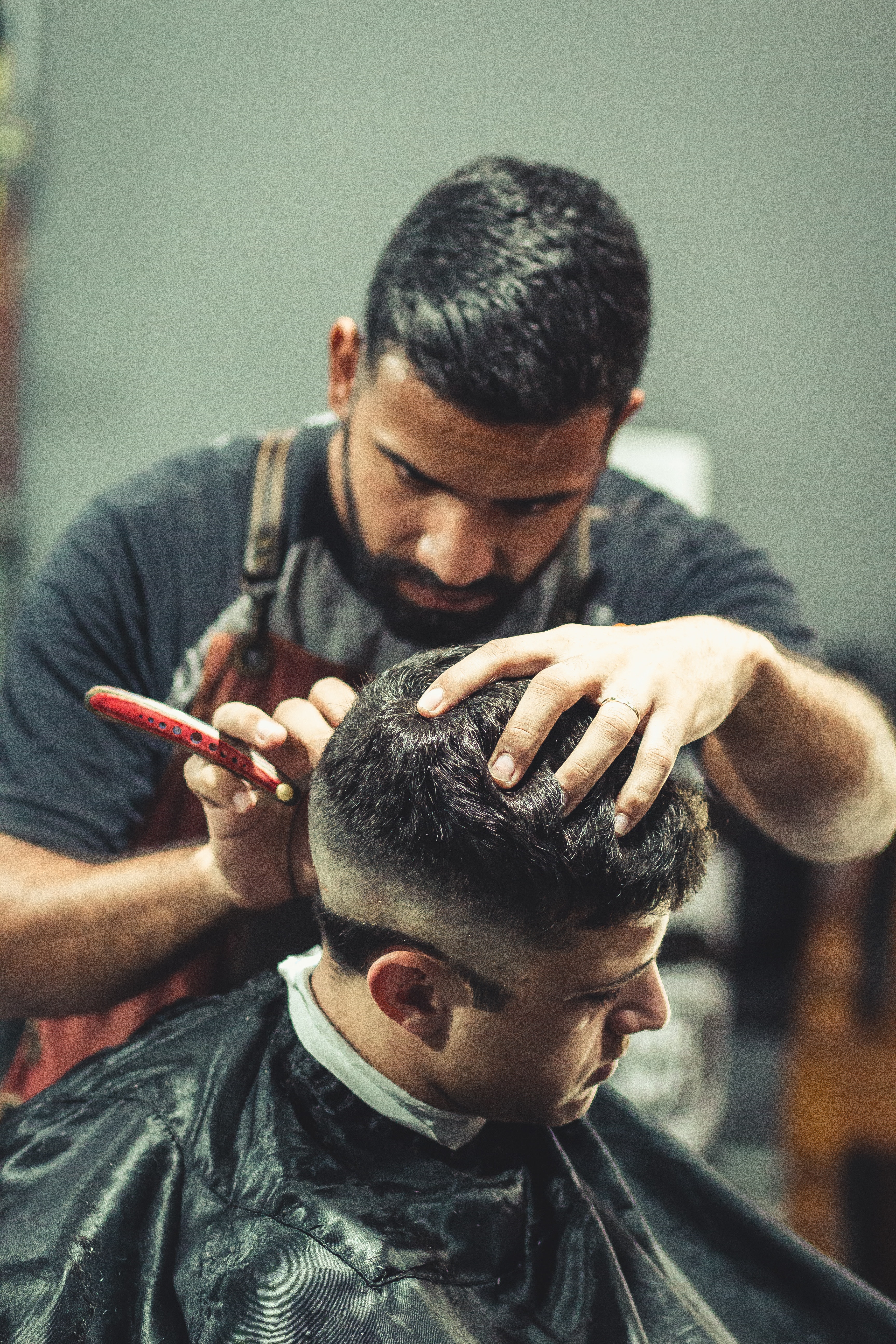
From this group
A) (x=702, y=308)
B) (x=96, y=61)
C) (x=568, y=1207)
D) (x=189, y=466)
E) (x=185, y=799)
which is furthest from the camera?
(x=702, y=308)

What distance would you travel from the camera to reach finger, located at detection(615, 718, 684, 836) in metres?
1.00

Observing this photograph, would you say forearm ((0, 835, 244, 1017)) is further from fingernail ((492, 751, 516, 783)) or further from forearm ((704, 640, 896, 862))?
forearm ((704, 640, 896, 862))

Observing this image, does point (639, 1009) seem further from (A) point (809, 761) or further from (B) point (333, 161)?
(B) point (333, 161)

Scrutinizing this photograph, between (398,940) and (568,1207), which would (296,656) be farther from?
(568,1207)

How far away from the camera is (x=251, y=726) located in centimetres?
117

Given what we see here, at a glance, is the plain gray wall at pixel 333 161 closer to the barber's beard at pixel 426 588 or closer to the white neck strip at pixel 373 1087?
the barber's beard at pixel 426 588

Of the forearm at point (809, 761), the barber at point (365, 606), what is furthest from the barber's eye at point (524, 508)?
the forearm at point (809, 761)

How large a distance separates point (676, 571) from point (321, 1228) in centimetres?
111

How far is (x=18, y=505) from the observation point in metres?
3.25

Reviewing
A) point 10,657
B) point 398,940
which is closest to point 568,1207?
point 398,940

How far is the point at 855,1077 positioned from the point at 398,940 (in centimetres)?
251

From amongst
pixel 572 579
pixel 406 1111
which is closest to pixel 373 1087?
pixel 406 1111

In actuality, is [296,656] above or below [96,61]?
below

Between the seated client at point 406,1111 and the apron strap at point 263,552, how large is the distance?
52 centimetres
